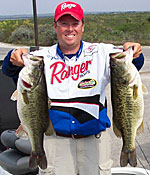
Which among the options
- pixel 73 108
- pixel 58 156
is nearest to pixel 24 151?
pixel 58 156

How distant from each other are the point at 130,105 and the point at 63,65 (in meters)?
0.71

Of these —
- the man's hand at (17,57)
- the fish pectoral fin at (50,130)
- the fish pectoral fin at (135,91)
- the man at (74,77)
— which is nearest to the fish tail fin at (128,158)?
the man at (74,77)

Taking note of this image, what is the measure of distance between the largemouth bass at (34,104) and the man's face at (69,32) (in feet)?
1.18

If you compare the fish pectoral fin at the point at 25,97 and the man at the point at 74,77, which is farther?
the man at the point at 74,77

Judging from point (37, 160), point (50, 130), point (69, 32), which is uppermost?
point (69, 32)

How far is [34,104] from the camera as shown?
8.55ft

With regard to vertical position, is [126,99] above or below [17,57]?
below

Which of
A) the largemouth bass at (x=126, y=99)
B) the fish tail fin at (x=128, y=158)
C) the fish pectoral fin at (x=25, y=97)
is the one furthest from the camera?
the fish tail fin at (x=128, y=158)

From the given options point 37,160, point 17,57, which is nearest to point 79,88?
point 17,57

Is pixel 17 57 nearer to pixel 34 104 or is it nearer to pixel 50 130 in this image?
pixel 34 104

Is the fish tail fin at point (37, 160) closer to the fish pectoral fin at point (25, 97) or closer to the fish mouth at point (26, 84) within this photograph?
the fish pectoral fin at point (25, 97)

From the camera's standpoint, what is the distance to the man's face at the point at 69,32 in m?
2.77

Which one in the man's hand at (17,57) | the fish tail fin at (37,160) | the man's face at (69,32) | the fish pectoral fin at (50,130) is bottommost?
the fish tail fin at (37,160)

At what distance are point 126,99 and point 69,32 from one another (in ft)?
2.56
